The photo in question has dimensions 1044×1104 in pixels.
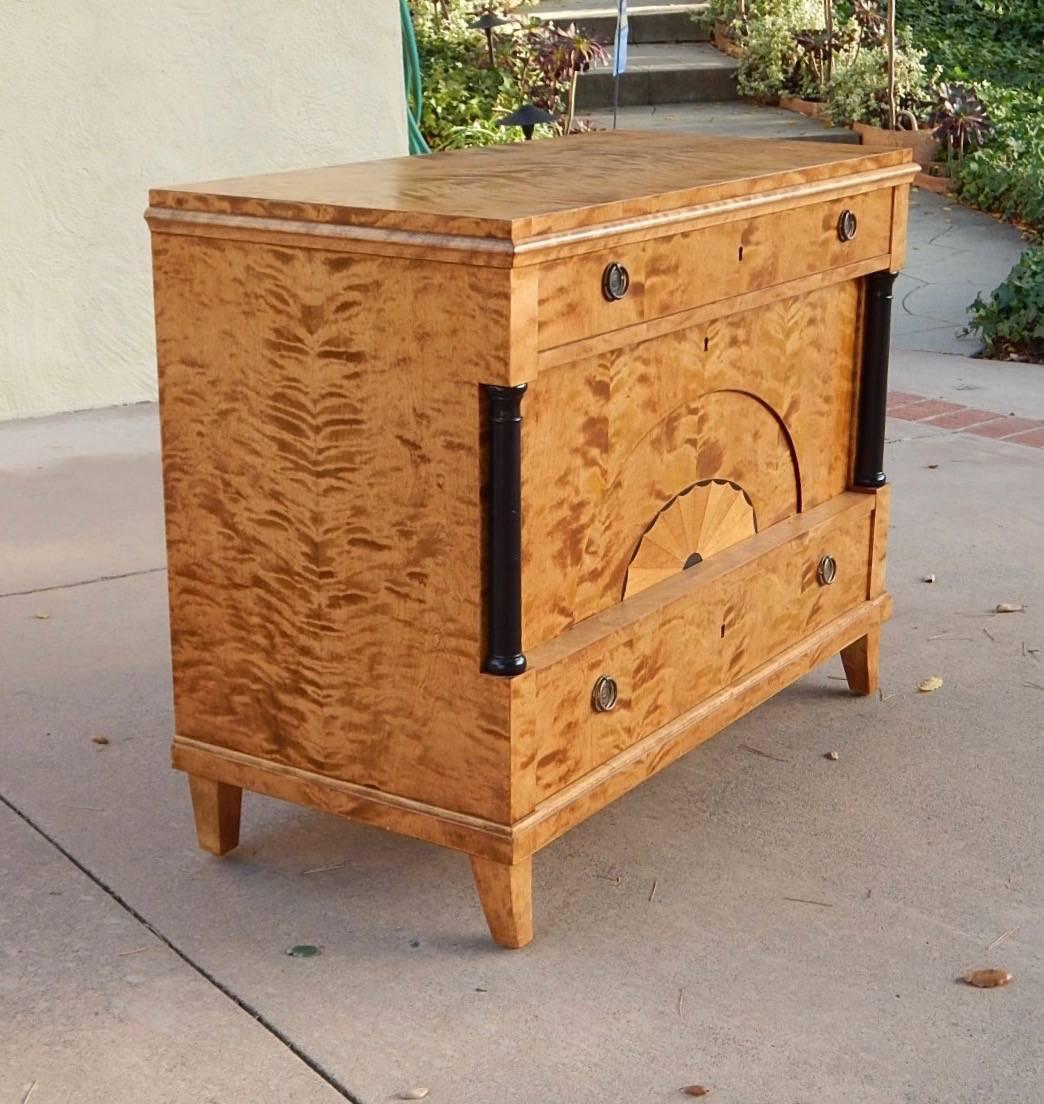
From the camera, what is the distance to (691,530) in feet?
9.38

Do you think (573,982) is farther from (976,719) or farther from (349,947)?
(976,719)

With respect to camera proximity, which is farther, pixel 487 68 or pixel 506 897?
pixel 487 68

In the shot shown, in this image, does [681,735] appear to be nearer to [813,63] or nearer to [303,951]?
[303,951]

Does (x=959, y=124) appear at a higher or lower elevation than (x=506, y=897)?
higher

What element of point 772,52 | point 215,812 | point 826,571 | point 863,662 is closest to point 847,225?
point 826,571

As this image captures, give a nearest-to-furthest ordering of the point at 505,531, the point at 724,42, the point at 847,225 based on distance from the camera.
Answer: the point at 505,531 < the point at 847,225 < the point at 724,42

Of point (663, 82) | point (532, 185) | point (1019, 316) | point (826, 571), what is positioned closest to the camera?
point (532, 185)

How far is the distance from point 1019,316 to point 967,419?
1.10 metres

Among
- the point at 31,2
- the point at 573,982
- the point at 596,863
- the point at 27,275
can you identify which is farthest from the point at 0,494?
the point at 573,982

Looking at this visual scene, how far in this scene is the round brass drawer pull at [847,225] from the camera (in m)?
3.02

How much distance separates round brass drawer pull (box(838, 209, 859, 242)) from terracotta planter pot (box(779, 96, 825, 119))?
763 cm

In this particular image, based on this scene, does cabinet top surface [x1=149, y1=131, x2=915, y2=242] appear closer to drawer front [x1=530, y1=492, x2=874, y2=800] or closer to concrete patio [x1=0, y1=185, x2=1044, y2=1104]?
drawer front [x1=530, y1=492, x2=874, y2=800]

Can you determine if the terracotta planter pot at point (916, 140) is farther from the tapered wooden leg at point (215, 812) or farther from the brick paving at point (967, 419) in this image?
the tapered wooden leg at point (215, 812)

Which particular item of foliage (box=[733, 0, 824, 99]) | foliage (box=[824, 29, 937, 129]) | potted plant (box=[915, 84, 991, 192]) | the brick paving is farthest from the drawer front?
foliage (box=[733, 0, 824, 99])
